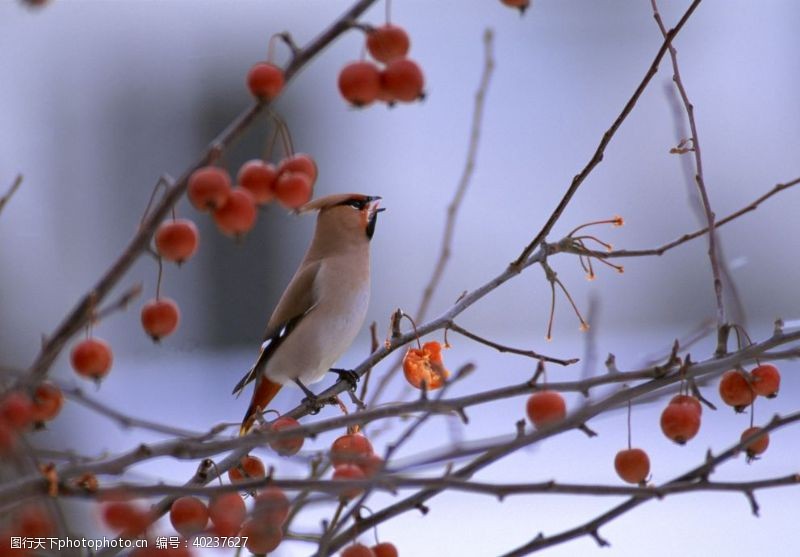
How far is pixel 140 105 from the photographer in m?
5.81

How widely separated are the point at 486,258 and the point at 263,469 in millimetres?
3934

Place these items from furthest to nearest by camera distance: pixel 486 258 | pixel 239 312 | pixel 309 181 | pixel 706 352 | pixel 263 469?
pixel 239 312 → pixel 486 258 → pixel 706 352 → pixel 263 469 → pixel 309 181

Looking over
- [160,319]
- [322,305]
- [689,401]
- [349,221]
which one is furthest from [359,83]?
[349,221]

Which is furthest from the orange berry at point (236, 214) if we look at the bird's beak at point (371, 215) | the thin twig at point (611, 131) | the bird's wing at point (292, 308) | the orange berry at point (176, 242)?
the bird's beak at point (371, 215)

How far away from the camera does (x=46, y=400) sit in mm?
972

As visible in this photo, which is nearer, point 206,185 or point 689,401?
point 206,185

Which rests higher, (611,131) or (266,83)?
(611,131)

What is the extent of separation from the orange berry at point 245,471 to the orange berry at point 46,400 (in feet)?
1.17

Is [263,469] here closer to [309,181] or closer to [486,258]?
[309,181]

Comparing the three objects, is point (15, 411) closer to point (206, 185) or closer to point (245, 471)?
point (206, 185)

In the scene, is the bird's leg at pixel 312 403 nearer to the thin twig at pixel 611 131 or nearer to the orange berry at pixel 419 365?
the orange berry at pixel 419 365

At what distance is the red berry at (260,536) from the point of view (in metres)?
1.06

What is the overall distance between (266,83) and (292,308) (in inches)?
55.3

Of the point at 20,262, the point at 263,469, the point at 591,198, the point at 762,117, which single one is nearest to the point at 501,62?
the point at 591,198
